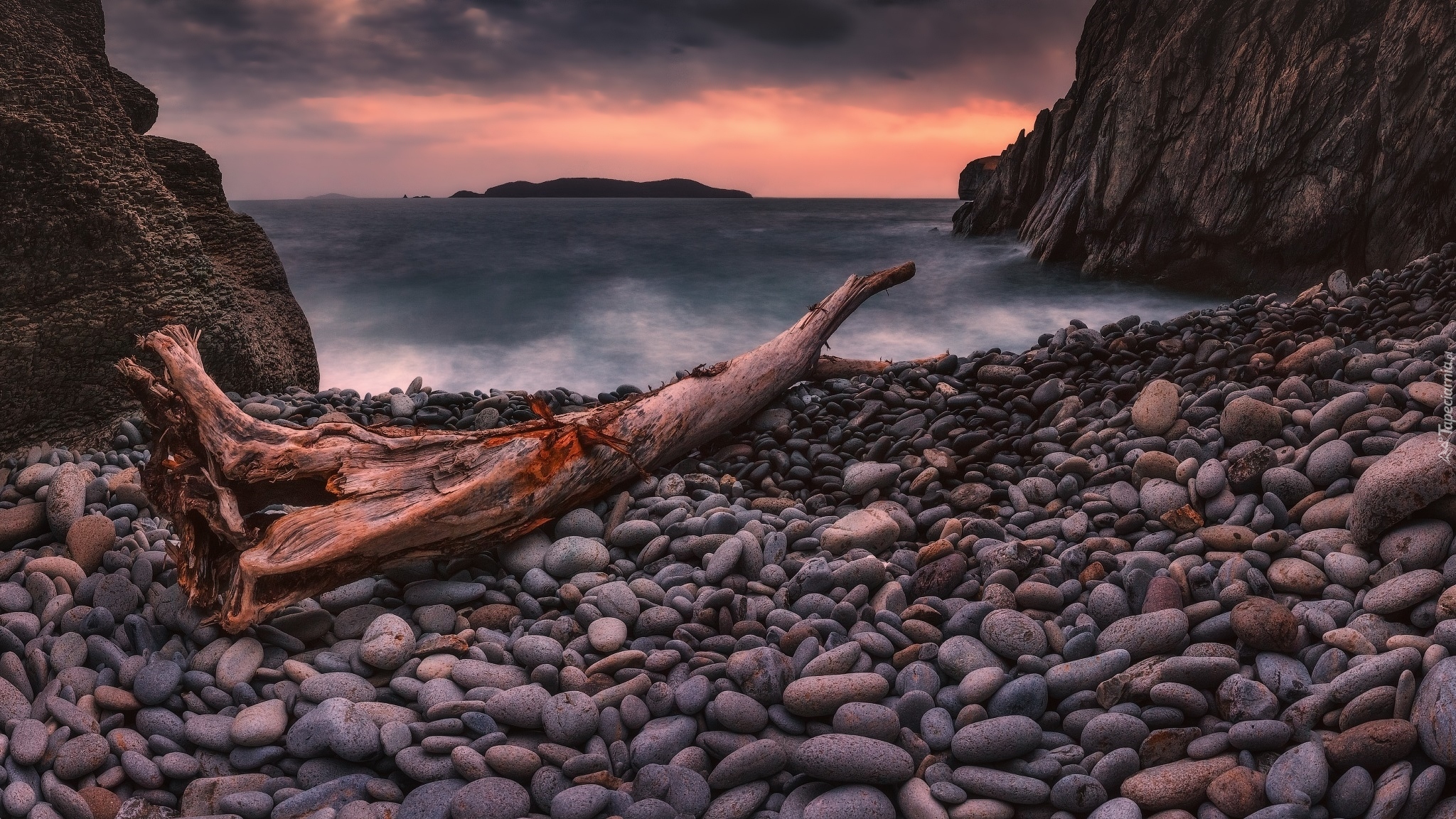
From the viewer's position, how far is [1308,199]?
11.5m

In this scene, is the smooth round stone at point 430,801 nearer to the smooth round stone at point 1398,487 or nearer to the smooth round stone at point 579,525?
the smooth round stone at point 579,525

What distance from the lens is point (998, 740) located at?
2480mm

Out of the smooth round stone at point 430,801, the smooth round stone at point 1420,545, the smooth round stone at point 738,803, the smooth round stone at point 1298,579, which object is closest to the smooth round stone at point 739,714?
the smooth round stone at point 738,803

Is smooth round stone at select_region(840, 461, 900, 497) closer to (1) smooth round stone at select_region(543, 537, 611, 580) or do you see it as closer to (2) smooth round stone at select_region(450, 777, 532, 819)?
(1) smooth round stone at select_region(543, 537, 611, 580)

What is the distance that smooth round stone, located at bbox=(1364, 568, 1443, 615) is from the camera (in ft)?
8.79

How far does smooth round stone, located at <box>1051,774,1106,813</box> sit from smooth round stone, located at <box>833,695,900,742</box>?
51cm

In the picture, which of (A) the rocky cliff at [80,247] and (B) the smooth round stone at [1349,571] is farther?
(A) the rocky cliff at [80,247]

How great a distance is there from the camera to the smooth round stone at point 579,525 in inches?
159

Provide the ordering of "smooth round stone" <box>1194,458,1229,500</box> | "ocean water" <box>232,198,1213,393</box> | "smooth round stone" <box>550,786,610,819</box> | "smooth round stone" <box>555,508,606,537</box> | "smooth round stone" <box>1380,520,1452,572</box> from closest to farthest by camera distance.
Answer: "smooth round stone" <box>550,786,610,819</box>
"smooth round stone" <box>1380,520,1452,572</box>
"smooth round stone" <box>1194,458,1229,500</box>
"smooth round stone" <box>555,508,606,537</box>
"ocean water" <box>232,198,1213,393</box>

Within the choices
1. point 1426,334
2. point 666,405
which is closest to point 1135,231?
point 1426,334

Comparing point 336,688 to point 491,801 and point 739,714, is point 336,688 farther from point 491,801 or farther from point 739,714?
point 739,714

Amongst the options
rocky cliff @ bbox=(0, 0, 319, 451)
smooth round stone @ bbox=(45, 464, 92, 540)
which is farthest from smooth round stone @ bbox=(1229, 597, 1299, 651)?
rocky cliff @ bbox=(0, 0, 319, 451)

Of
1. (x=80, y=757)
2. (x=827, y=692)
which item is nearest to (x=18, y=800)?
(x=80, y=757)

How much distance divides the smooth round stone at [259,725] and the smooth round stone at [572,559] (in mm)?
1217
